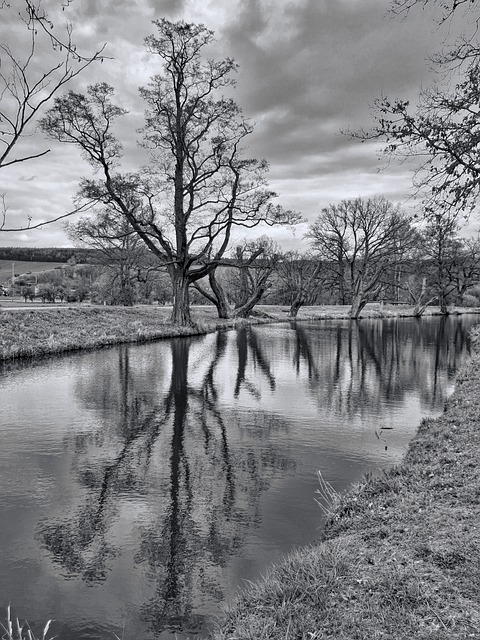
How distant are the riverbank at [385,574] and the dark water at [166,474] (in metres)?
0.59

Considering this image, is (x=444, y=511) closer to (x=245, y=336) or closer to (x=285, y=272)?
(x=245, y=336)

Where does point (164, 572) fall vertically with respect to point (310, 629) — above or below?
below

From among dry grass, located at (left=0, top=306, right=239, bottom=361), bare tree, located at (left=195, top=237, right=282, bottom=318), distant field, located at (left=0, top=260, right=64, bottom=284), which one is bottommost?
dry grass, located at (left=0, top=306, right=239, bottom=361)

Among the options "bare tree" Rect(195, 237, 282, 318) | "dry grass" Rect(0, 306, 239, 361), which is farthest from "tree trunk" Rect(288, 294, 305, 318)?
"dry grass" Rect(0, 306, 239, 361)

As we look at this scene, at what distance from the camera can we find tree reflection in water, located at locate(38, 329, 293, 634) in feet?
14.8

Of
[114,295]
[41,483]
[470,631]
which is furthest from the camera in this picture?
[114,295]

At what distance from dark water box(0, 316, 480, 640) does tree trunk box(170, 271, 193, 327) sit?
1227cm

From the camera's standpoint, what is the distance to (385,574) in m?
3.81

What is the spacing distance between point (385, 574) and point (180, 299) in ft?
83.4

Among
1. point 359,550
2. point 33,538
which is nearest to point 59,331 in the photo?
point 33,538

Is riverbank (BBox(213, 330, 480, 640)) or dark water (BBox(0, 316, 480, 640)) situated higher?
riverbank (BBox(213, 330, 480, 640))

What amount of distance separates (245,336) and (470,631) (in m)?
27.4

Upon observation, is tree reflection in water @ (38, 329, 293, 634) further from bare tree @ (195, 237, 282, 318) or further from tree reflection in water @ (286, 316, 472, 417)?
bare tree @ (195, 237, 282, 318)

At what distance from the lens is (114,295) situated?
1711 inches
